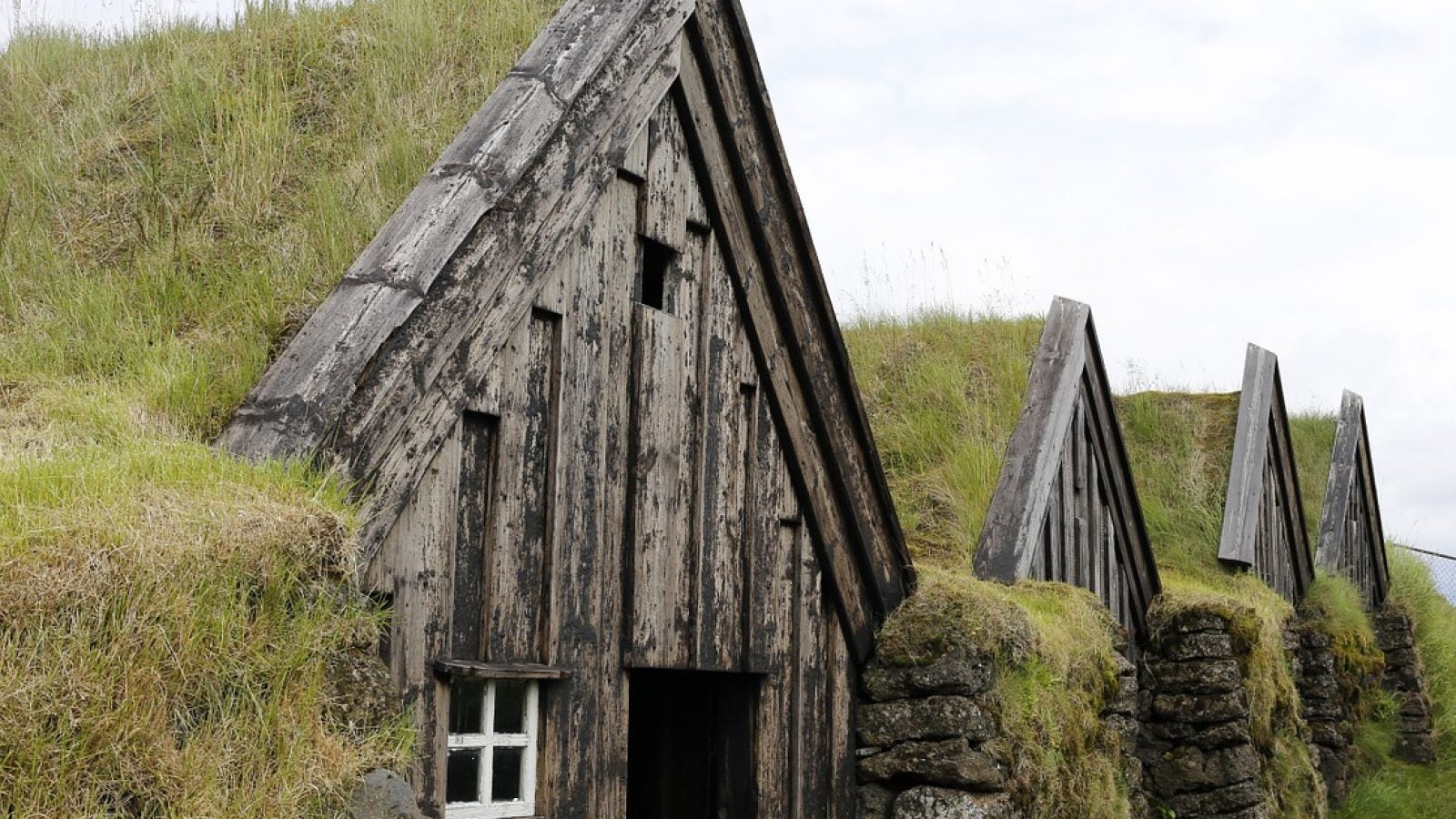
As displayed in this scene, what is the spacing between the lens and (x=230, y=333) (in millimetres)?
5184

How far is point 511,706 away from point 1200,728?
669cm

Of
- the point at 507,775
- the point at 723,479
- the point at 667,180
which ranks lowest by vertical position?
the point at 507,775

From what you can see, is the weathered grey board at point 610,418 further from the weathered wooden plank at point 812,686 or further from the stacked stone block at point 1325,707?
the stacked stone block at point 1325,707

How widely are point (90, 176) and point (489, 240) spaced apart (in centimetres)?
286

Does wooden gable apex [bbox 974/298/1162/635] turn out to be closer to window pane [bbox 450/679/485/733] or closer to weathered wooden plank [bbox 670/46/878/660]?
weathered wooden plank [bbox 670/46/878/660]

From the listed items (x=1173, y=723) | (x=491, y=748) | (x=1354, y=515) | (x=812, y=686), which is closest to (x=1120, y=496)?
(x=1173, y=723)

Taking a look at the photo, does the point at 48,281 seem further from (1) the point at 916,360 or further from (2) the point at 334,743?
(1) the point at 916,360

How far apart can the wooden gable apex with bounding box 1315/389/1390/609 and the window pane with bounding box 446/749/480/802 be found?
38.4ft

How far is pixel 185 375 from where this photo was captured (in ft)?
15.2

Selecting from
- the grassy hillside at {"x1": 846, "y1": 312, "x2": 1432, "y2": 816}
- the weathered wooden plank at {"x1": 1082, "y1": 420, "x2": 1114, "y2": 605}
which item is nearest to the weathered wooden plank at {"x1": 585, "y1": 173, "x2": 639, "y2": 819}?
the grassy hillside at {"x1": 846, "y1": 312, "x2": 1432, "y2": 816}

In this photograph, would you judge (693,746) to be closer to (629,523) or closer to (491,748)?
(629,523)

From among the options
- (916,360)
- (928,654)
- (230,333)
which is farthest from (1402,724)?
(230,333)

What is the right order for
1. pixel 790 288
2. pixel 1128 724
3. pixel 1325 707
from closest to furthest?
pixel 790 288, pixel 1128 724, pixel 1325 707

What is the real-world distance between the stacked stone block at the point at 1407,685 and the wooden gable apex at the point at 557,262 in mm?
9459
